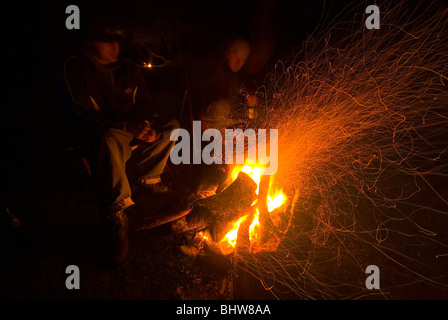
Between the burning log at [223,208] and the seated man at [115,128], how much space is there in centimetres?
74

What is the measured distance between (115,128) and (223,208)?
4.66ft

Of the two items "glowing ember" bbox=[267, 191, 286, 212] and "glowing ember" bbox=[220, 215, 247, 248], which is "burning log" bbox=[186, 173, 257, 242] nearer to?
"glowing ember" bbox=[220, 215, 247, 248]

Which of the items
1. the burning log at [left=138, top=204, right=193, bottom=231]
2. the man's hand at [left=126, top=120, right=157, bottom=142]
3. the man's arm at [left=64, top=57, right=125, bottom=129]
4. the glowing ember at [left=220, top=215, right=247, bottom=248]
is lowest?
the glowing ember at [left=220, top=215, right=247, bottom=248]

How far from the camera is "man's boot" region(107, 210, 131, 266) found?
234 centimetres

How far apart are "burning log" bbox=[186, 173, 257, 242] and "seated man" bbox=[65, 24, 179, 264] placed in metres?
0.74

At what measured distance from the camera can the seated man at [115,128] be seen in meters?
2.32

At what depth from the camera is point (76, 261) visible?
7.75ft

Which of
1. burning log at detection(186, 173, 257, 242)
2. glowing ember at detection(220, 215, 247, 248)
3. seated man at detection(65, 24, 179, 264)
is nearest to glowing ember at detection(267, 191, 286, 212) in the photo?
burning log at detection(186, 173, 257, 242)

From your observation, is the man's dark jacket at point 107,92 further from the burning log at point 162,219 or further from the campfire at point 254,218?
the campfire at point 254,218

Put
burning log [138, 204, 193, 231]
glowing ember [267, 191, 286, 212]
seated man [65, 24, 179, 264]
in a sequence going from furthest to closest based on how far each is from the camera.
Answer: glowing ember [267, 191, 286, 212]
burning log [138, 204, 193, 231]
seated man [65, 24, 179, 264]

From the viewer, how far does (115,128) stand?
7.91 ft

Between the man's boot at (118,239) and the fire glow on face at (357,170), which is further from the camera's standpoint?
the fire glow on face at (357,170)

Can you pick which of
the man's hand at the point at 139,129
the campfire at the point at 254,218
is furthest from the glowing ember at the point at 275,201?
the man's hand at the point at 139,129

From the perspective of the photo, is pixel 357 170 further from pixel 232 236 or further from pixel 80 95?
pixel 80 95
